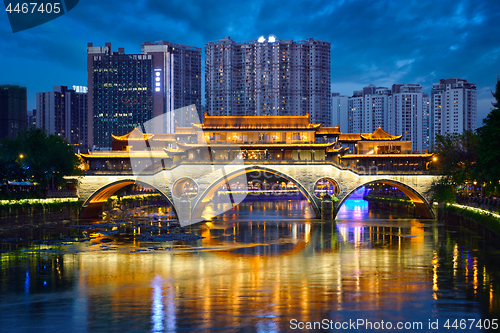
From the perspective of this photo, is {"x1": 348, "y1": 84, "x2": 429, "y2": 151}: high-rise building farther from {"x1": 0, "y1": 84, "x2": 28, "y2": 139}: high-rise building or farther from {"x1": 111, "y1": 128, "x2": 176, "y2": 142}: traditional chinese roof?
{"x1": 0, "y1": 84, "x2": 28, "y2": 139}: high-rise building

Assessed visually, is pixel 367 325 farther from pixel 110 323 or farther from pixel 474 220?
pixel 474 220

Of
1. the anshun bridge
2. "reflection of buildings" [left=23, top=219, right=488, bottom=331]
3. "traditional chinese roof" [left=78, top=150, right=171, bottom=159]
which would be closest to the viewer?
"reflection of buildings" [left=23, top=219, right=488, bottom=331]

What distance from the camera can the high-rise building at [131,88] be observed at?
148 m

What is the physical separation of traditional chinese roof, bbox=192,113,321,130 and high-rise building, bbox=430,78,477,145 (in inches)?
4109

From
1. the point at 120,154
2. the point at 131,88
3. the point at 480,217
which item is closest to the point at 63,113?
the point at 131,88

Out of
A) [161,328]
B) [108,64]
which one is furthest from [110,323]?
[108,64]

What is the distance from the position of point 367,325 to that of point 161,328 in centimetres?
725

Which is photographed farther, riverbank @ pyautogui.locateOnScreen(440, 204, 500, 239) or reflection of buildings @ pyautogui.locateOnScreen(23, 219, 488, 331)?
riverbank @ pyautogui.locateOnScreen(440, 204, 500, 239)

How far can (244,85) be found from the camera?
468 feet

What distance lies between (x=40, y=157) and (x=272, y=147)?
26.7 meters

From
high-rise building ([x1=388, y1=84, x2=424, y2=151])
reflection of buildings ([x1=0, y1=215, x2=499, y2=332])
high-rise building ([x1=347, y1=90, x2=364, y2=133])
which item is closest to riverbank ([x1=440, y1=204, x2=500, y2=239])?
reflection of buildings ([x1=0, y1=215, x2=499, y2=332])

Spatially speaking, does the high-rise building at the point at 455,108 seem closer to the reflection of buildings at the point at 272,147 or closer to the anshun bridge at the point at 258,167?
the reflection of buildings at the point at 272,147

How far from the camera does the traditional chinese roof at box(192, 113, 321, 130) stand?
56750 millimetres

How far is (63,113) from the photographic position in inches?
6703
